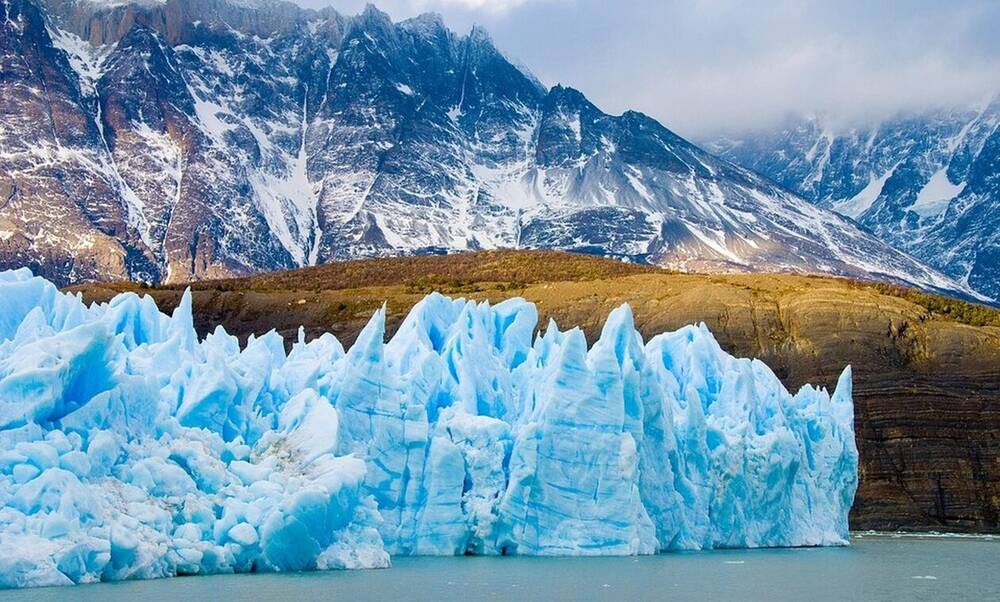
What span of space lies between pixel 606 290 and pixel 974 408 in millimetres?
27516

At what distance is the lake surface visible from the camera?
28250mm

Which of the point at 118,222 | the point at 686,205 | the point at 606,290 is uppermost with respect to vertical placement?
the point at 686,205

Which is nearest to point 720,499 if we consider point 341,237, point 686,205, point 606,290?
point 606,290

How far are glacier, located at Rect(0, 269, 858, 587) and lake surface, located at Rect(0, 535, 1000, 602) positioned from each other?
35.0 inches

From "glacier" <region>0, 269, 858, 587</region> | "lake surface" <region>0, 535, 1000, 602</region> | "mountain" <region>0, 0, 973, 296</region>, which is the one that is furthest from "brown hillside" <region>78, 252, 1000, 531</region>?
"mountain" <region>0, 0, 973, 296</region>

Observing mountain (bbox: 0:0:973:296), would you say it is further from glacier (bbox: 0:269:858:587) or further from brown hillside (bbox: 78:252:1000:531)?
glacier (bbox: 0:269:858:587)

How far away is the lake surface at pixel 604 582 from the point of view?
92.7 feet

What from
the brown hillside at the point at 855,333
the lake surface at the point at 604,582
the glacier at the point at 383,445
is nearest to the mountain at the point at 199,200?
the brown hillside at the point at 855,333

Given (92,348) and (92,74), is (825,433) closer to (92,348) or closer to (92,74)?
(92,348)

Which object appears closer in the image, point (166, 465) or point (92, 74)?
point (166, 465)

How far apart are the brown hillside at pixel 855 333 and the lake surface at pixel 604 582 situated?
32.5 metres

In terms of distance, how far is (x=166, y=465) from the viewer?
30.8 metres

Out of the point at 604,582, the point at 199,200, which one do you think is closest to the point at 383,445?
the point at 604,582

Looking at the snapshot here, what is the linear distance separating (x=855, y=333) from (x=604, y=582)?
5681 centimetres
